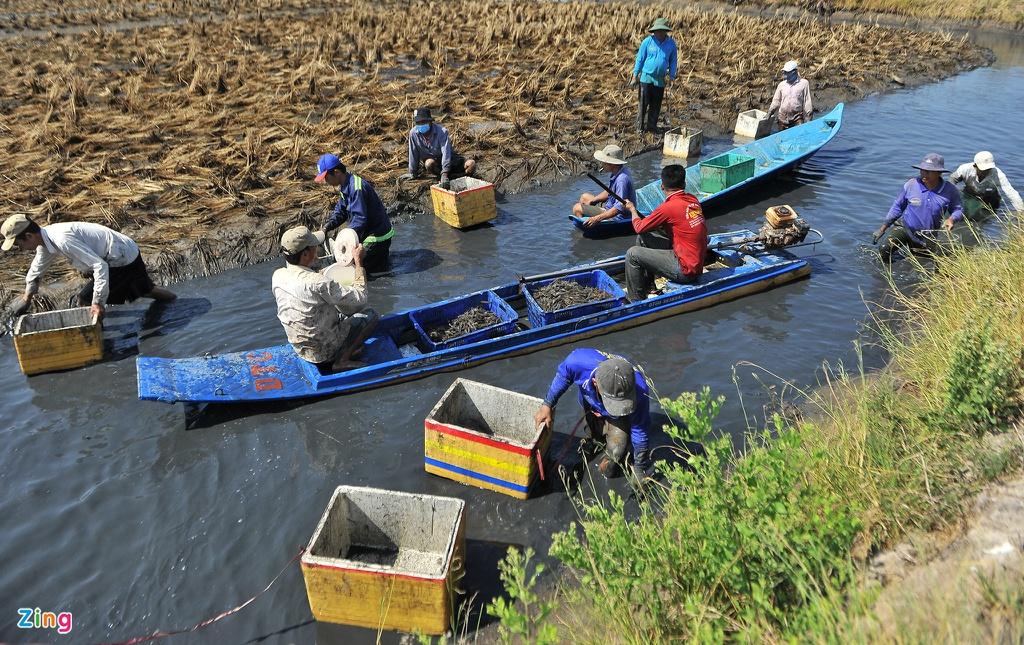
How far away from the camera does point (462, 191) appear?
11125 millimetres

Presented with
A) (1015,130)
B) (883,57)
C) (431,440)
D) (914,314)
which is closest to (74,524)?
(431,440)

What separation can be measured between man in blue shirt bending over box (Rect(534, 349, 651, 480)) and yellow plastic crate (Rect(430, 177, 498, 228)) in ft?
19.6

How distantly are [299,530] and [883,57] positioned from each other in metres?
27.4

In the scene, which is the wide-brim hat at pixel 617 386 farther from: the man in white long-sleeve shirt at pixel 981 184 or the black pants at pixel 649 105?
the black pants at pixel 649 105

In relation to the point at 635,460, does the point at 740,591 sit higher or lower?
higher

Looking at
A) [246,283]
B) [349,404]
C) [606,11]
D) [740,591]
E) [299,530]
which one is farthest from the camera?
[606,11]

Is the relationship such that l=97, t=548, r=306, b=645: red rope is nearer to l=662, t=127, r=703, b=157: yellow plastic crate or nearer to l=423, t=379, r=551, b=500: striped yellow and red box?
l=423, t=379, r=551, b=500: striped yellow and red box

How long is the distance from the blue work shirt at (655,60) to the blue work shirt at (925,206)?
6239mm

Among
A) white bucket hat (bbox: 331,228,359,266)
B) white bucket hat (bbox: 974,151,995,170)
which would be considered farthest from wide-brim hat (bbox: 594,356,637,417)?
white bucket hat (bbox: 974,151,995,170)

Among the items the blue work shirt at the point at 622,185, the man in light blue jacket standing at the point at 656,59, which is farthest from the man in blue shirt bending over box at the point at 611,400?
the man in light blue jacket standing at the point at 656,59

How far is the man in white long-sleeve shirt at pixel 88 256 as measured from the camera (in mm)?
7309

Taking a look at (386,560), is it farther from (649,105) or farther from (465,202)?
(649,105)

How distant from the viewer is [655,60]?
14.3m

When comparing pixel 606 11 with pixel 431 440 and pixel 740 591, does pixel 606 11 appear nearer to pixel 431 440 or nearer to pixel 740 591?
pixel 431 440
